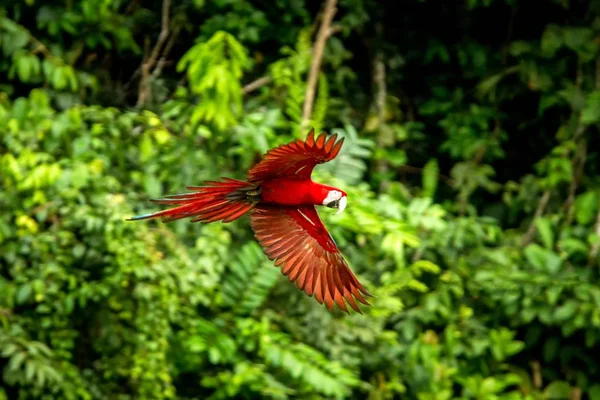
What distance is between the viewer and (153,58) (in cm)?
430

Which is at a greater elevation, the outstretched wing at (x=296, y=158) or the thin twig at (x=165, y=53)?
the outstretched wing at (x=296, y=158)

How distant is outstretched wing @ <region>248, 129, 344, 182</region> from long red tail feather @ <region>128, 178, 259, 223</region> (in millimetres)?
51

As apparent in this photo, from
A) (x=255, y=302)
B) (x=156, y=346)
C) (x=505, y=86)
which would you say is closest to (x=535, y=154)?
(x=505, y=86)

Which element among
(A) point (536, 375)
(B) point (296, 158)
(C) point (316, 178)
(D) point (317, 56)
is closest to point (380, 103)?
(D) point (317, 56)

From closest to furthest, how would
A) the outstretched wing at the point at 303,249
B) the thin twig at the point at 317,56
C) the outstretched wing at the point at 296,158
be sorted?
the outstretched wing at the point at 296,158 → the outstretched wing at the point at 303,249 → the thin twig at the point at 317,56

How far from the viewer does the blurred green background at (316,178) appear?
3537 millimetres

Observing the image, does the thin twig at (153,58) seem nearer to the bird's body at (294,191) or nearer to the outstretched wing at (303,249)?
the outstretched wing at (303,249)

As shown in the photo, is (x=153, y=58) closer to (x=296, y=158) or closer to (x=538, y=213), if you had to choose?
(x=538, y=213)

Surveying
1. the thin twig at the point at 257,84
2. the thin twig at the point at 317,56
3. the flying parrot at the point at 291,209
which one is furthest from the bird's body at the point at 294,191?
the thin twig at the point at 257,84

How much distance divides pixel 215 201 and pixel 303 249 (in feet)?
1.08

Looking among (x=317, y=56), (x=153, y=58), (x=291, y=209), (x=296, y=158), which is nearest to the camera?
(x=296, y=158)

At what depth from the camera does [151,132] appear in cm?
370

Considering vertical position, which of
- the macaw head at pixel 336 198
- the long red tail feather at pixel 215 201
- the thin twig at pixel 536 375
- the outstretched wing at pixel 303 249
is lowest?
the thin twig at pixel 536 375

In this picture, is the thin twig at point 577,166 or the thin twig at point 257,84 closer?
the thin twig at point 257,84
